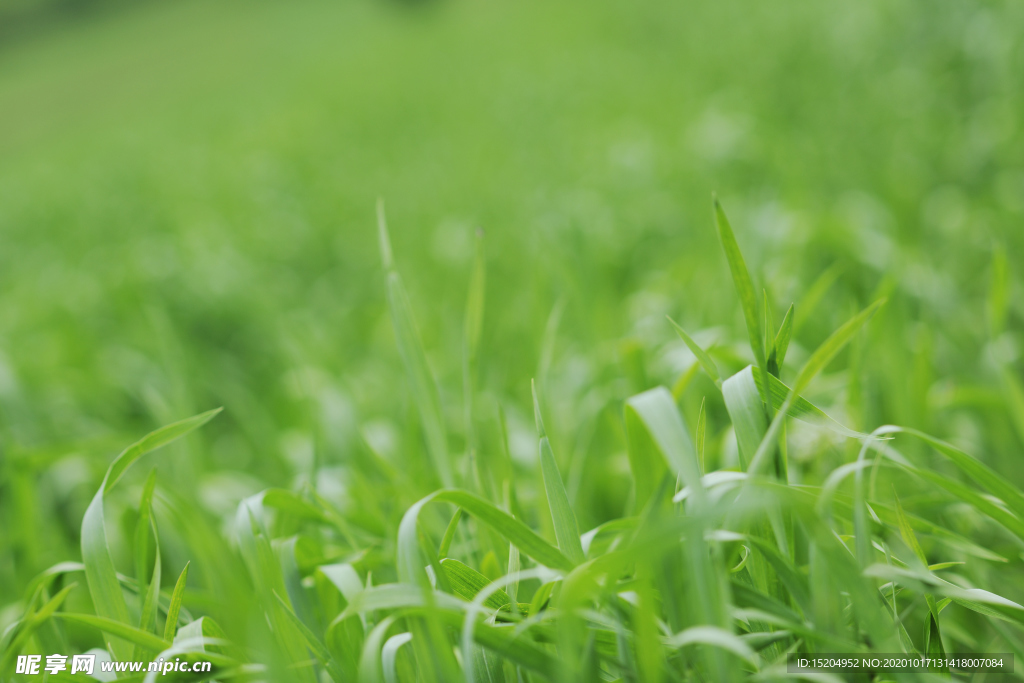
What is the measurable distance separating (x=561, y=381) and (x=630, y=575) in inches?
32.7

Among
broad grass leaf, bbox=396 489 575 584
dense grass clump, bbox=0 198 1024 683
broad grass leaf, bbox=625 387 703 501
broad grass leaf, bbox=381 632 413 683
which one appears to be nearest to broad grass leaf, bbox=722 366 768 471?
dense grass clump, bbox=0 198 1024 683

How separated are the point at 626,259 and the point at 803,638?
1.76 meters

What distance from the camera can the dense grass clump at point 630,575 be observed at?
51cm

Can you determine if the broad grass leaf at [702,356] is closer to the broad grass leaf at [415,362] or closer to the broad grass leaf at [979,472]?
the broad grass leaf at [979,472]

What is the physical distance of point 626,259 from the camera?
2236mm

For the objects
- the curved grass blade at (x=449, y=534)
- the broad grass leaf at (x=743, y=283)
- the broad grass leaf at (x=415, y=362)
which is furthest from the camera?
the broad grass leaf at (x=415, y=362)

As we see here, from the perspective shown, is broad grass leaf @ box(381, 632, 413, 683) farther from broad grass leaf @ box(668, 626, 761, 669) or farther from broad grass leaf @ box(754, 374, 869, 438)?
broad grass leaf @ box(754, 374, 869, 438)

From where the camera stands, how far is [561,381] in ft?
4.99

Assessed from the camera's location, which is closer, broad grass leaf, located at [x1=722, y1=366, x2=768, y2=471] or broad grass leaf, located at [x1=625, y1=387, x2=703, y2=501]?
broad grass leaf, located at [x1=625, y1=387, x2=703, y2=501]

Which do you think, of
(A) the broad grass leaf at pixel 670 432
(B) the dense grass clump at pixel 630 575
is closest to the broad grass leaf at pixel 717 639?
(B) the dense grass clump at pixel 630 575

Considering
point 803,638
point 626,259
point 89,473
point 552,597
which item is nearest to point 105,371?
point 89,473

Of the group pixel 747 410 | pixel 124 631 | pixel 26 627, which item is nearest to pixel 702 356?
pixel 747 410

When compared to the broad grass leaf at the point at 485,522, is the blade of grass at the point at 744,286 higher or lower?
higher

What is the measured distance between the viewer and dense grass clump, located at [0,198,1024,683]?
51 cm
